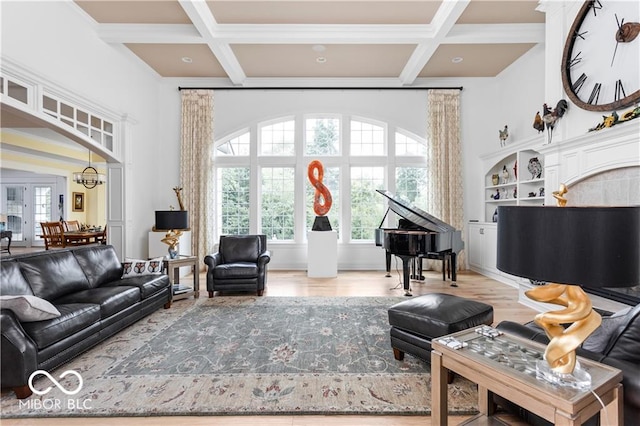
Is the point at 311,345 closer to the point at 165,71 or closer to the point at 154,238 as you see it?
the point at 154,238

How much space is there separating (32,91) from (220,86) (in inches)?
129

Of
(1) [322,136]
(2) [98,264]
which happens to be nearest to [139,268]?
(2) [98,264]

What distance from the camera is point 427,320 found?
2256 millimetres

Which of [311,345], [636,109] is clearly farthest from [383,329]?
[636,109]

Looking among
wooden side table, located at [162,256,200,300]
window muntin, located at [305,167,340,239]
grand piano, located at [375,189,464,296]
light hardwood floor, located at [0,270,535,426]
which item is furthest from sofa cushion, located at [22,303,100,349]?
window muntin, located at [305,167,340,239]

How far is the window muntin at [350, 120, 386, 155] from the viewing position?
649 centimetres

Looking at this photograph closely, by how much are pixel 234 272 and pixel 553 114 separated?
4.65 meters

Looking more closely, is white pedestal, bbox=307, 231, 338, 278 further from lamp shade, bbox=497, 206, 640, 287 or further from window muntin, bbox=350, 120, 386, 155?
lamp shade, bbox=497, 206, 640, 287

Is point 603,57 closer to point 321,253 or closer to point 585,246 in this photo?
point 585,246

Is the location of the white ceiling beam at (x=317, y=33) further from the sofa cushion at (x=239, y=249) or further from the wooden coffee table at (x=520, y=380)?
the wooden coffee table at (x=520, y=380)

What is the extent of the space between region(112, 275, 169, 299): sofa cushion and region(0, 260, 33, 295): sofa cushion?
32.7 inches

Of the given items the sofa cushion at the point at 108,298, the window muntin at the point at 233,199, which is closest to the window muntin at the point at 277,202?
the window muntin at the point at 233,199

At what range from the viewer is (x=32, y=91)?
3.41m

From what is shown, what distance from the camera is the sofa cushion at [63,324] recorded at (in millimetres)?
2158
